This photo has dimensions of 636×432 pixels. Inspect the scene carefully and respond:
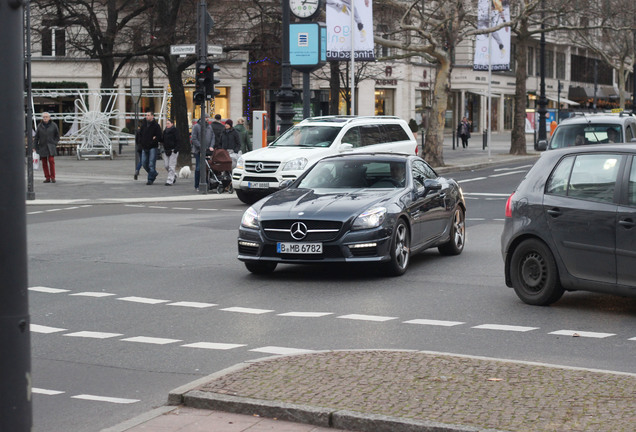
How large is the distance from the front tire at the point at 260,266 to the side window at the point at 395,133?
13.9 meters

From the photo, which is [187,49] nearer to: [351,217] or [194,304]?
[351,217]

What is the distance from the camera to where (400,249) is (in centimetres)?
1286

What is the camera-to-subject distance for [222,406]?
6473 mm

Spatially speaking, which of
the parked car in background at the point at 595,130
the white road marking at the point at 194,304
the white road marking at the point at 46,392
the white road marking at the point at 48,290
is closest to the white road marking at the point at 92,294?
the white road marking at the point at 48,290

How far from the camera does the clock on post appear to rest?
32.8 metres

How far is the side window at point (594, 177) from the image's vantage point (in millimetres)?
10125

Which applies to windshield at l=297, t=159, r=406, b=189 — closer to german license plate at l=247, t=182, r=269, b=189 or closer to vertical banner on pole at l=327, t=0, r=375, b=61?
german license plate at l=247, t=182, r=269, b=189

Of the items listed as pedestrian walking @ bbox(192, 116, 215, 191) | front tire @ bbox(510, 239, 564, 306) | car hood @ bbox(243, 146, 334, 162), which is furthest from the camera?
pedestrian walking @ bbox(192, 116, 215, 191)

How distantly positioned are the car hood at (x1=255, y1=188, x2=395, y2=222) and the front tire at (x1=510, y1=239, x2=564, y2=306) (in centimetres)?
226

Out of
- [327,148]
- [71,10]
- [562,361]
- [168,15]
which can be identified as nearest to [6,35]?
[562,361]

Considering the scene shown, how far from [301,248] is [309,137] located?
1312 centimetres

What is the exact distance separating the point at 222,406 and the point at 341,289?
221 inches

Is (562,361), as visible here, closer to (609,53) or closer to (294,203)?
(294,203)

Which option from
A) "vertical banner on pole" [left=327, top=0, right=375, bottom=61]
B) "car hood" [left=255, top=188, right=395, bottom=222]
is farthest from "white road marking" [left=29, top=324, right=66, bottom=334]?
"vertical banner on pole" [left=327, top=0, right=375, bottom=61]
